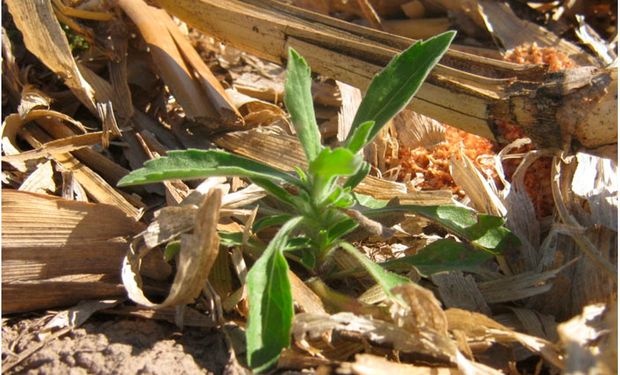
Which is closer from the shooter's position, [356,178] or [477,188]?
[356,178]

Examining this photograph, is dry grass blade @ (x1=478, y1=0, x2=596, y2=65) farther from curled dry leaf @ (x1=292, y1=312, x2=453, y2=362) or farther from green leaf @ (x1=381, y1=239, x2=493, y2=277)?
curled dry leaf @ (x1=292, y1=312, x2=453, y2=362)

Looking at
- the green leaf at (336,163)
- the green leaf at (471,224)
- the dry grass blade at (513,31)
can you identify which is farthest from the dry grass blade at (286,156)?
the dry grass blade at (513,31)

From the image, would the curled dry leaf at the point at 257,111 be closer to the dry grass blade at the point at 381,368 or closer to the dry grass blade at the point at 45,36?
the dry grass blade at the point at 45,36

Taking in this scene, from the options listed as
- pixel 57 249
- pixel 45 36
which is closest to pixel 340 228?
pixel 57 249

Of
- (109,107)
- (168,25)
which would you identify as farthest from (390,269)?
(168,25)

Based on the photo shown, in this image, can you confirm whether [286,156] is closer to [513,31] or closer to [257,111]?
[257,111]
